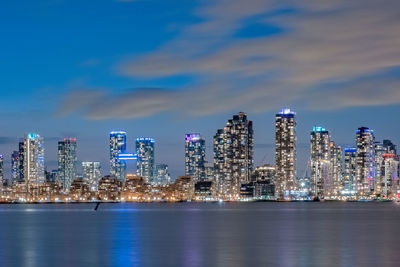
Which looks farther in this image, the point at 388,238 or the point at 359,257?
the point at 388,238

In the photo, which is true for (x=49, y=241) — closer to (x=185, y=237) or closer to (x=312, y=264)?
(x=185, y=237)

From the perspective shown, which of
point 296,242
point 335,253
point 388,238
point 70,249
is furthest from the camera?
point 388,238

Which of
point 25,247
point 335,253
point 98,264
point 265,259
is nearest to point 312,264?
point 265,259

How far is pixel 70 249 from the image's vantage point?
74312 mm

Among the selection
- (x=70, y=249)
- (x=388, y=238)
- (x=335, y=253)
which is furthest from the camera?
(x=388, y=238)

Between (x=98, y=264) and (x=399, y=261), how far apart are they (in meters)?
24.0

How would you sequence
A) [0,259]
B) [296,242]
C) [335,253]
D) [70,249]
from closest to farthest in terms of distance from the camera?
[0,259]
[335,253]
[70,249]
[296,242]

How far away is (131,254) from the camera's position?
68.3 metres

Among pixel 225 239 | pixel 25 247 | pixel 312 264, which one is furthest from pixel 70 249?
pixel 312 264

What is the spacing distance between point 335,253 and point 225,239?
22.4 m

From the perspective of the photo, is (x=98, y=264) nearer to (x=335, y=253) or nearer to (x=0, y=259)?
(x=0, y=259)

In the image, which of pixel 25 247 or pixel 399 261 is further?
pixel 25 247

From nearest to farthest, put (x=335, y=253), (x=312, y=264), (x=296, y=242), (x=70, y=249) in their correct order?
1. (x=312, y=264)
2. (x=335, y=253)
3. (x=70, y=249)
4. (x=296, y=242)

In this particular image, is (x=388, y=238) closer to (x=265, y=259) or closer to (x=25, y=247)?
(x=265, y=259)
